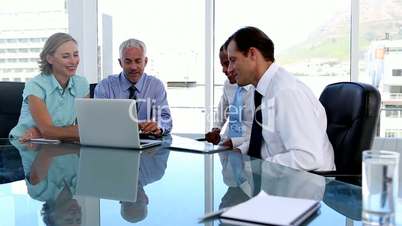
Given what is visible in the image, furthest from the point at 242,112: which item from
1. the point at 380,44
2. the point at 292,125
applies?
the point at 380,44

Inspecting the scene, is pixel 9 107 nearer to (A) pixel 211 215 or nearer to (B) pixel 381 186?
(A) pixel 211 215

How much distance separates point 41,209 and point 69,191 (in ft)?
0.61

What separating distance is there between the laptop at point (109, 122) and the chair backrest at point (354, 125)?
37.5 inches

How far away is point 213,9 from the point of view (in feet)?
14.5

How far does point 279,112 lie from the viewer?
2.04 metres

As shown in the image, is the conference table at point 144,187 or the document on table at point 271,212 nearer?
the document on table at point 271,212

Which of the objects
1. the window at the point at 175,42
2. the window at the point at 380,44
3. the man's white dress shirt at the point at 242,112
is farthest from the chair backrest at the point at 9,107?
the window at the point at 380,44

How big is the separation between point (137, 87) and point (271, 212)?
2435mm

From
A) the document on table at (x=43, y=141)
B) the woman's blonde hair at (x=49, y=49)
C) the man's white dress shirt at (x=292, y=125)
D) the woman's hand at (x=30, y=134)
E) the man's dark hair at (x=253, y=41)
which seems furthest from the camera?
the woman's blonde hair at (x=49, y=49)

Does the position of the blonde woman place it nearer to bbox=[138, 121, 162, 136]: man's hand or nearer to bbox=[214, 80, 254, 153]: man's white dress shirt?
bbox=[138, 121, 162, 136]: man's hand

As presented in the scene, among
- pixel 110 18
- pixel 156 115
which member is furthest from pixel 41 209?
pixel 110 18

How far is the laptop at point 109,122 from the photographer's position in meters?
2.08

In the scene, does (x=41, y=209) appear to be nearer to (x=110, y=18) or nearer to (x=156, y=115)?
(x=156, y=115)

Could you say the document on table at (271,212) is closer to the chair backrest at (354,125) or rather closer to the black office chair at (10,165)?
the black office chair at (10,165)
